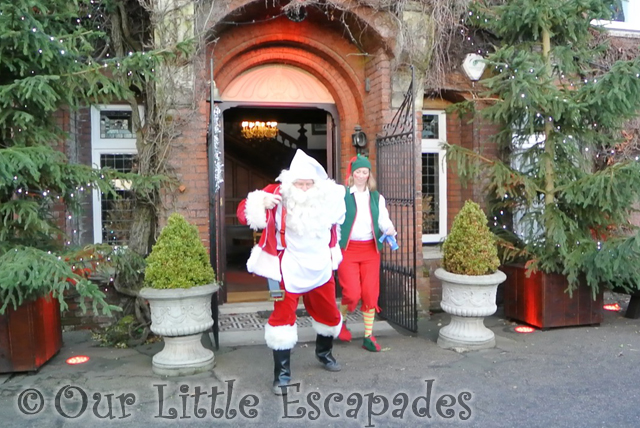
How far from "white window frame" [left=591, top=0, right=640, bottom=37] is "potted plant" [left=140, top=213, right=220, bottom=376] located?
289 inches

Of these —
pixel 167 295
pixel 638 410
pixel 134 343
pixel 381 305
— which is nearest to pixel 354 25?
pixel 381 305

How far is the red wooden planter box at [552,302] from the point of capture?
6258mm

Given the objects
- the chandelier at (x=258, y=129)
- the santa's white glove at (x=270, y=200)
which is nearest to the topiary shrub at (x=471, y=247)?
the santa's white glove at (x=270, y=200)

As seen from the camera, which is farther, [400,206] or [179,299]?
[400,206]

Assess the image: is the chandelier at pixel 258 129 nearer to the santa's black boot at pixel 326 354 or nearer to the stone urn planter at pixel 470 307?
the stone urn planter at pixel 470 307

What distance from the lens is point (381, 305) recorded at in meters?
6.89

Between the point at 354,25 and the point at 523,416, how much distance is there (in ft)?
16.0

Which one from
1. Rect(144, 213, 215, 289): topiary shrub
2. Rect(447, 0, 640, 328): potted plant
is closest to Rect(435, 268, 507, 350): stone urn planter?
Rect(447, 0, 640, 328): potted plant

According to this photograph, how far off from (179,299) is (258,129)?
343 inches

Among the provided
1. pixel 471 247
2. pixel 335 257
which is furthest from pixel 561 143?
pixel 335 257

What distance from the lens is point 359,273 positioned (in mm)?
5434

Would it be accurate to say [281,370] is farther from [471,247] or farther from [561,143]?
[561,143]

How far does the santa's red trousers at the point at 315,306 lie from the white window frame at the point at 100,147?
3274mm

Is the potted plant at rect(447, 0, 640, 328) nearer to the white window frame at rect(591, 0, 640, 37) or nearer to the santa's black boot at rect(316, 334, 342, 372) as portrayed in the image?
the white window frame at rect(591, 0, 640, 37)
